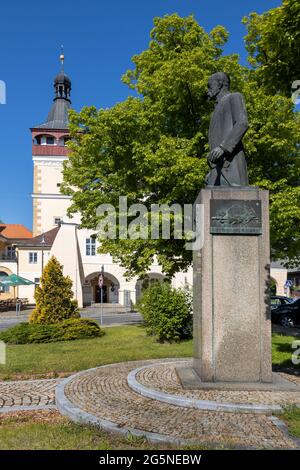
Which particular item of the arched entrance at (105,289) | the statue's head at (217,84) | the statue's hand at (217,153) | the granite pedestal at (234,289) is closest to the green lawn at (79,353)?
the granite pedestal at (234,289)

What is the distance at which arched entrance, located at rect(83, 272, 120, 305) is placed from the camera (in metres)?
41.6

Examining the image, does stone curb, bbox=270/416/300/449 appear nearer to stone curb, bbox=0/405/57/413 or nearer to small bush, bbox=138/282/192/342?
stone curb, bbox=0/405/57/413

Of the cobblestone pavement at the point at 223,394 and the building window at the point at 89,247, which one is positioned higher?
the building window at the point at 89,247

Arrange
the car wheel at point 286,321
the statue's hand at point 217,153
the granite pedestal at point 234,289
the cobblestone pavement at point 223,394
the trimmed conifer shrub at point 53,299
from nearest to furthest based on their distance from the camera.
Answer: the cobblestone pavement at point 223,394 → the granite pedestal at point 234,289 → the statue's hand at point 217,153 → the trimmed conifer shrub at point 53,299 → the car wheel at point 286,321

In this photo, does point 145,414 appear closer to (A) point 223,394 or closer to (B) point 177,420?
(B) point 177,420

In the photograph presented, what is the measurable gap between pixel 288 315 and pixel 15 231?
1834 inches

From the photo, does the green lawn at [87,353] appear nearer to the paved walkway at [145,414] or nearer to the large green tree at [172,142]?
the paved walkway at [145,414]

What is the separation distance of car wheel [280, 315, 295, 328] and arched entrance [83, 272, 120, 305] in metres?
21.5

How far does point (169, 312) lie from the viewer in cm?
1395

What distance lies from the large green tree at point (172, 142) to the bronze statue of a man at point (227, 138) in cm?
600

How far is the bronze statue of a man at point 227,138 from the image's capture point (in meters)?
6.97

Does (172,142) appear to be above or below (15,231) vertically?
below

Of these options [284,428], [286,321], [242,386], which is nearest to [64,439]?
[284,428]

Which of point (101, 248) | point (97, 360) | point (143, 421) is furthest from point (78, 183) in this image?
point (143, 421)
